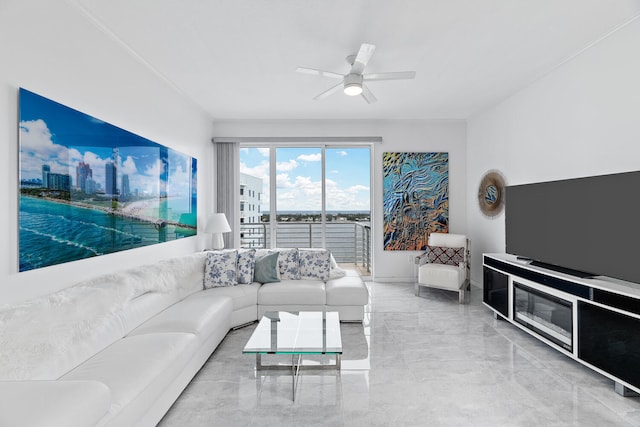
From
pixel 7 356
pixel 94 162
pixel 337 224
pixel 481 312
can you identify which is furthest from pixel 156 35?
pixel 481 312

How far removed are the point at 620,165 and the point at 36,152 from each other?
430 cm

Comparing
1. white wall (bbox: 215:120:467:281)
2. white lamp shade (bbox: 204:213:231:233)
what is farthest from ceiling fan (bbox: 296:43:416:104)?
white lamp shade (bbox: 204:213:231:233)

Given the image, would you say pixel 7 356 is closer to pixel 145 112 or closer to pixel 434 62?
pixel 145 112

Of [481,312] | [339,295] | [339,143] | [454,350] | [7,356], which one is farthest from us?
[339,143]

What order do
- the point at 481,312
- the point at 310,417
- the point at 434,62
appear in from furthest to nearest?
the point at 481,312 → the point at 434,62 → the point at 310,417

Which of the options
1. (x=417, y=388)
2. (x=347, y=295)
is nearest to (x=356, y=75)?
(x=347, y=295)

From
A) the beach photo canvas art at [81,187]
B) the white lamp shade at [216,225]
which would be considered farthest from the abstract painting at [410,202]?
the beach photo canvas art at [81,187]

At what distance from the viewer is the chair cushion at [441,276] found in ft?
13.7

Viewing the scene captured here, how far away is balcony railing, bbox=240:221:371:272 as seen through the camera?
5.48 meters

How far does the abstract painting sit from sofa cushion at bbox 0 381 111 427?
4548 millimetres

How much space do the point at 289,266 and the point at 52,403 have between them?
8.89 ft

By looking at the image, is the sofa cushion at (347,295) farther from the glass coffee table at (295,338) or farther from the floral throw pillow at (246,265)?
the floral throw pillow at (246,265)

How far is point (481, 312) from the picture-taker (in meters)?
3.80

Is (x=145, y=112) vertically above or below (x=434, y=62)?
below
